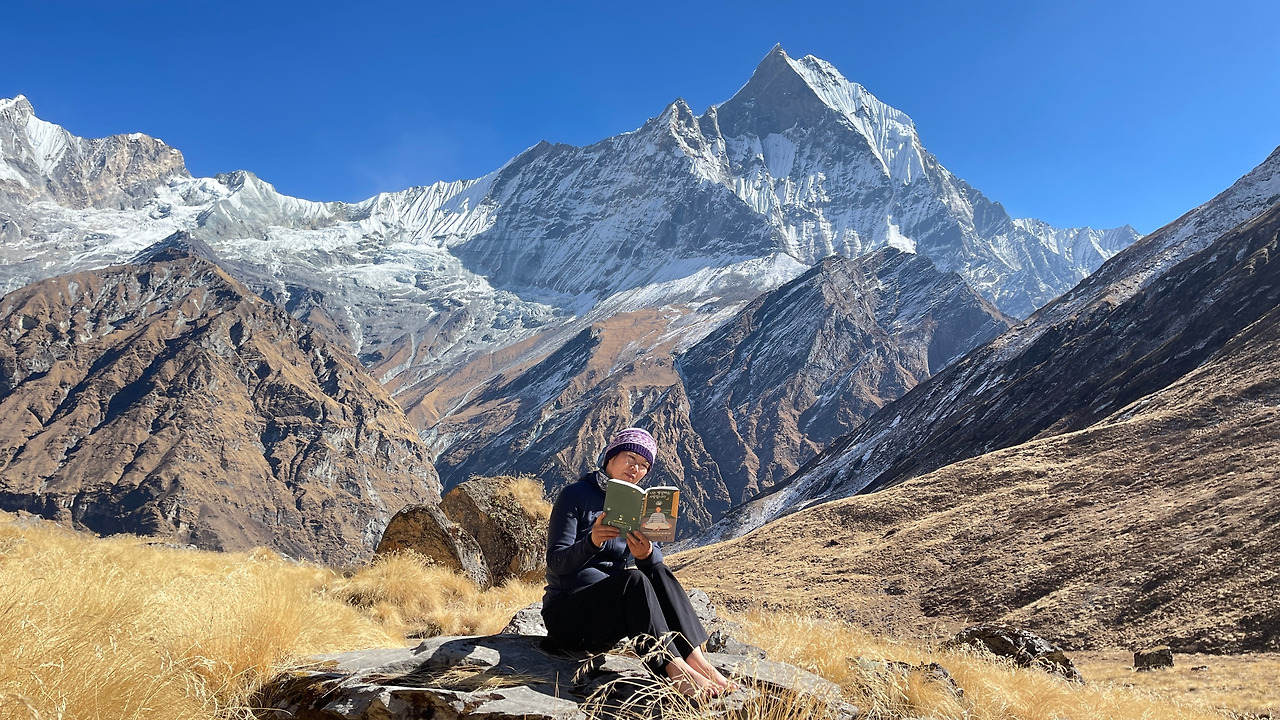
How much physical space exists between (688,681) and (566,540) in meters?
1.54

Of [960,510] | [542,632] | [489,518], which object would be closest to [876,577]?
[960,510]

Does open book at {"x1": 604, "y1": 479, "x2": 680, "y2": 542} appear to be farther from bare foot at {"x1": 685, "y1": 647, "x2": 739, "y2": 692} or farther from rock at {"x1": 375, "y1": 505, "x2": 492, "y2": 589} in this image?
rock at {"x1": 375, "y1": 505, "x2": 492, "y2": 589}

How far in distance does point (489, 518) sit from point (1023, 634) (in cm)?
942

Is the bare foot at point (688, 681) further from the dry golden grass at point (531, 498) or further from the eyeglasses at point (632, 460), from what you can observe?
the dry golden grass at point (531, 498)

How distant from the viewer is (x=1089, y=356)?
69500mm

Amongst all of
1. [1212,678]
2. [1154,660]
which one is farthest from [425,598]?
[1154,660]

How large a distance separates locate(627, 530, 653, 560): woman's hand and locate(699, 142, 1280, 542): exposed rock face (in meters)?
57.8

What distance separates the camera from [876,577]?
89.4 feet

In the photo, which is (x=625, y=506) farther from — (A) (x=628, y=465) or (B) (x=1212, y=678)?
(B) (x=1212, y=678)

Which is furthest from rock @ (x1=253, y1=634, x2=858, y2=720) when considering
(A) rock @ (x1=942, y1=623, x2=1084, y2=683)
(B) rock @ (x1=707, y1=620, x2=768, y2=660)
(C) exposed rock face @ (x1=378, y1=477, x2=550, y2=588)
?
(A) rock @ (x1=942, y1=623, x2=1084, y2=683)

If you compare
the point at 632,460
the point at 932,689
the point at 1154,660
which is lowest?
the point at 1154,660

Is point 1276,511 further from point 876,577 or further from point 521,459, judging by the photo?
point 521,459

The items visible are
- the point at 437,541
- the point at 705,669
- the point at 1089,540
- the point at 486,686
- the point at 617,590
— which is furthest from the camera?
the point at 1089,540

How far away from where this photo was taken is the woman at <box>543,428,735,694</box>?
4.04m
